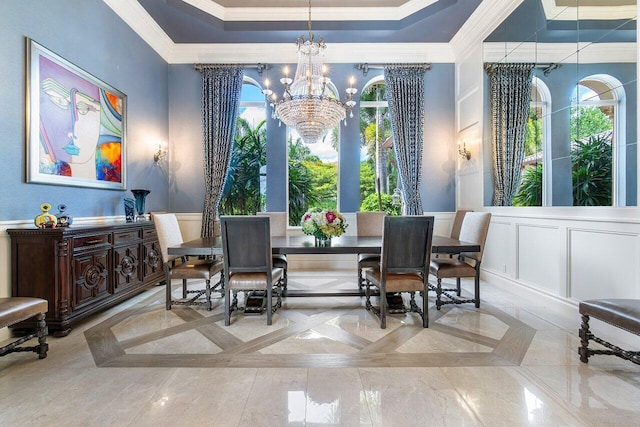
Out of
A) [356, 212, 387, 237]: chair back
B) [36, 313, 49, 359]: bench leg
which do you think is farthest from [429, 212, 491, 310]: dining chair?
[36, 313, 49, 359]: bench leg

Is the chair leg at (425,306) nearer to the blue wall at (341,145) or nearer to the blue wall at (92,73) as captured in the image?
the blue wall at (341,145)

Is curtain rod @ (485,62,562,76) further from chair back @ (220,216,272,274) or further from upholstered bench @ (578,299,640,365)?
chair back @ (220,216,272,274)

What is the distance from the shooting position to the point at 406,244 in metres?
2.66

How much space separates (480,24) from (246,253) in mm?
4565

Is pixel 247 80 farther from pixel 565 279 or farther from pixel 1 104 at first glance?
pixel 565 279

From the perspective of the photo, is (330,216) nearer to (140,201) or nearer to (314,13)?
(140,201)

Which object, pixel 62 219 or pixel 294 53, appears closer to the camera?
pixel 62 219

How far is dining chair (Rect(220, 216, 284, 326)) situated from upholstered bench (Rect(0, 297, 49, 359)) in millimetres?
1283

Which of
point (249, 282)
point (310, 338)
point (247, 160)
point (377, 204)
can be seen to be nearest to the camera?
point (310, 338)

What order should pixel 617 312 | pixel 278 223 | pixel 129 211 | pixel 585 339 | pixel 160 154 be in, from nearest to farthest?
pixel 617 312, pixel 585 339, pixel 129 211, pixel 278 223, pixel 160 154

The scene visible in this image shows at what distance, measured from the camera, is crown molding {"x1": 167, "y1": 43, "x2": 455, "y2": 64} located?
16.7 ft

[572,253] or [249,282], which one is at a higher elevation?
[572,253]

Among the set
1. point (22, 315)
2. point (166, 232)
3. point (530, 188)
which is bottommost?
point (22, 315)

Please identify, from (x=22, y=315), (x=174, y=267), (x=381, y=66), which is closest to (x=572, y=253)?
(x=381, y=66)
